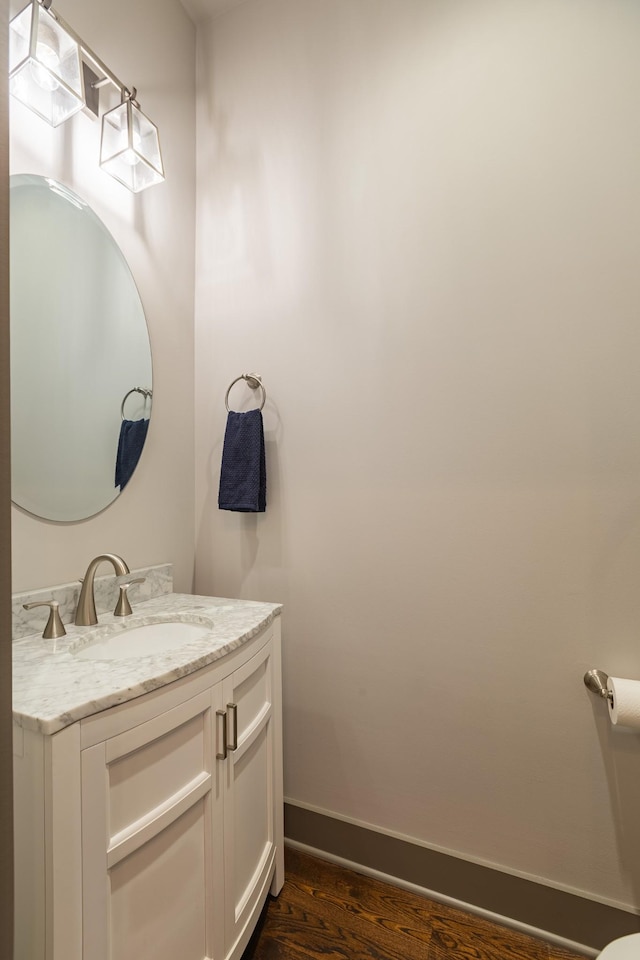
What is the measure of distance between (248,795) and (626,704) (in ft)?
3.03

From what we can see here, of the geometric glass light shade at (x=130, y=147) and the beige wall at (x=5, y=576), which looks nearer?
the beige wall at (x=5, y=576)

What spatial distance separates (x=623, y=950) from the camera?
78 centimetres

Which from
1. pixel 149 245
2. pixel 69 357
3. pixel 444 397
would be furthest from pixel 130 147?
pixel 444 397

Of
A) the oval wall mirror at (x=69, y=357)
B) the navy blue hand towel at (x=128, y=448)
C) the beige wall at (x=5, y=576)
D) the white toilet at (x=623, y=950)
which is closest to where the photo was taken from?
the beige wall at (x=5, y=576)

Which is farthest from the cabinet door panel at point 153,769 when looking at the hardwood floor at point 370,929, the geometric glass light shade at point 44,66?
the geometric glass light shade at point 44,66

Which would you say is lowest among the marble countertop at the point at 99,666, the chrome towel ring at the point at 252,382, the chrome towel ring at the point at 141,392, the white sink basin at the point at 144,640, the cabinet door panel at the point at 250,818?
the cabinet door panel at the point at 250,818

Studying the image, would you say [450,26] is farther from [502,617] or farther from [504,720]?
[504,720]

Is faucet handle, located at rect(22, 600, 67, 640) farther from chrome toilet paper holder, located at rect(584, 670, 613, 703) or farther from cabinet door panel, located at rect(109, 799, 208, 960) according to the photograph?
chrome toilet paper holder, located at rect(584, 670, 613, 703)

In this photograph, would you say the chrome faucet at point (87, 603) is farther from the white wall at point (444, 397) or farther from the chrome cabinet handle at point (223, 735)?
the white wall at point (444, 397)

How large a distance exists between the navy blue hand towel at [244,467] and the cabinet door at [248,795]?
0.47m

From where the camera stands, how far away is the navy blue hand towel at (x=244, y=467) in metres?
1.48

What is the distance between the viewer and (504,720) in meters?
1.23

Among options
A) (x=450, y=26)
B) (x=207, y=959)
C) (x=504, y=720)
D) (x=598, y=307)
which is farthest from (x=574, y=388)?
(x=207, y=959)

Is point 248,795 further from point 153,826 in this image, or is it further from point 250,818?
point 153,826
